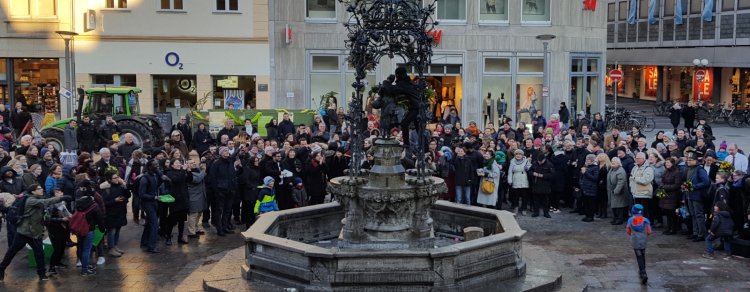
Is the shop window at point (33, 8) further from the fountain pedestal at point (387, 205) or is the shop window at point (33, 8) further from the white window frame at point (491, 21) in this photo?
the fountain pedestal at point (387, 205)

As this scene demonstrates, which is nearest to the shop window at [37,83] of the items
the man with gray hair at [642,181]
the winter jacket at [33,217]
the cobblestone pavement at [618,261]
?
the winter jacket at [33,217]

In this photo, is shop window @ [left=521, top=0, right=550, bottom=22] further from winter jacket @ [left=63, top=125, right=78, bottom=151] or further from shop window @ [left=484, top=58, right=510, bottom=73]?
winter jacket @ [left=63, top=125, right=78, bottom=151]

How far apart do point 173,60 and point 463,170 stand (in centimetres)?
1861

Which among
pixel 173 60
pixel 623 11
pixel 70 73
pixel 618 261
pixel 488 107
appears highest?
pixel 623 11

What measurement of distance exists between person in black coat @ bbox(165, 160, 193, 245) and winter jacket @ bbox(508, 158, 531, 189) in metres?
6.88

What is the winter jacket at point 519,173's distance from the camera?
18328 mm

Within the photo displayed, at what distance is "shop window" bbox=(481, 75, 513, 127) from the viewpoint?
3369cm

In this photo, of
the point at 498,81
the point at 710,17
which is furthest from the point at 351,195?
the point at 710,17

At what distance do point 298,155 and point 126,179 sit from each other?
140 inches

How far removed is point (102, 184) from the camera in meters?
14.2

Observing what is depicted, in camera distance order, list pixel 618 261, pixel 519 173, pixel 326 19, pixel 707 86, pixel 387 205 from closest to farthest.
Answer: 1. pixel 387 205
2. pixel 618 261
3. pixel 519 173
4. pixel 326 19
5. pixel 707 86


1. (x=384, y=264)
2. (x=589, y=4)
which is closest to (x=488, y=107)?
(x=589, y=4)

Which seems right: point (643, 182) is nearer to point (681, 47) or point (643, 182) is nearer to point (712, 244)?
point (712, 244)

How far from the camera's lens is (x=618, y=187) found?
17.3 meters
